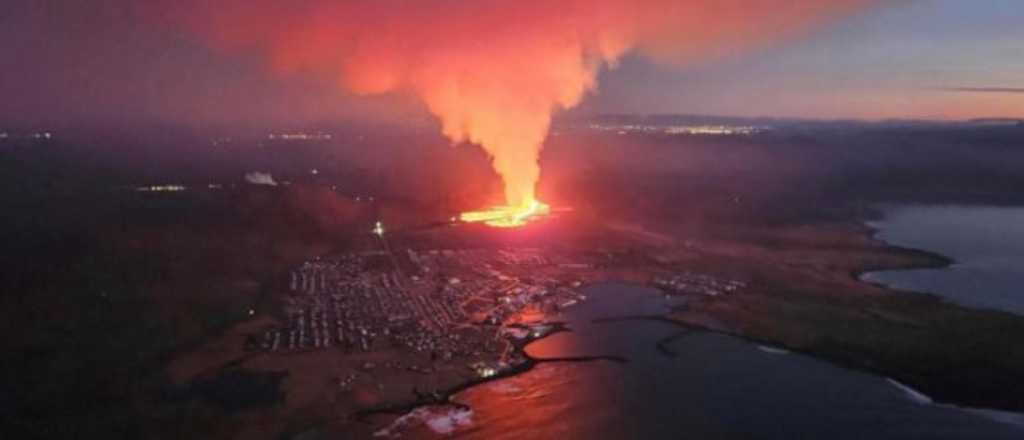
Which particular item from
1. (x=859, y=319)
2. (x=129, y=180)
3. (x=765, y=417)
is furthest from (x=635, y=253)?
(x=129, y=180)

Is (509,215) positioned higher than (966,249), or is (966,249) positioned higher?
(509,215)

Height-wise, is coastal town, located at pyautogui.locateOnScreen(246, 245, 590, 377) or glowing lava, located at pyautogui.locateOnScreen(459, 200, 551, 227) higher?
glowing lava, located at pyautogui.locateOnScreen(459, 200, 551, 227)

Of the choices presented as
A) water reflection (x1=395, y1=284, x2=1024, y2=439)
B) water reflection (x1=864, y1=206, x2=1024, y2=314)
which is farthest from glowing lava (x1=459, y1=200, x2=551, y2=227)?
water reflection (x1=395, y1=284, x2=1024, y2=439)

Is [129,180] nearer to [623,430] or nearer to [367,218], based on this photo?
[367,218]

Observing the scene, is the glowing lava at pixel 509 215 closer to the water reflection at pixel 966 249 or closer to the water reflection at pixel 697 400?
the water reflection at pixel 966 249

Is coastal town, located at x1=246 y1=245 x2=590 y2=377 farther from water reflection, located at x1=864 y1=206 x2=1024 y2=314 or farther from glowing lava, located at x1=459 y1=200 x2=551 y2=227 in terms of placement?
water reflection, located at x1=864 y1=206 x2=1024 y2=314

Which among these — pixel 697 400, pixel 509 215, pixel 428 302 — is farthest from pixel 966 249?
pixel 428 302

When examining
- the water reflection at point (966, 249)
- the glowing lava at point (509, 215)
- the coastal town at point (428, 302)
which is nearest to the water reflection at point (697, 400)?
the coastal town at point (428, 302)

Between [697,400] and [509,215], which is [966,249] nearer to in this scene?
[509,215]
